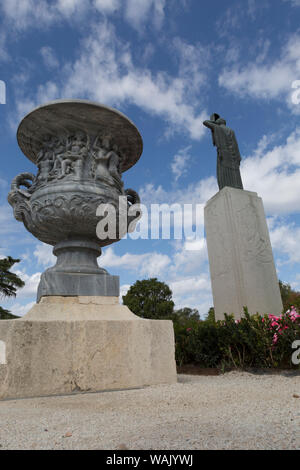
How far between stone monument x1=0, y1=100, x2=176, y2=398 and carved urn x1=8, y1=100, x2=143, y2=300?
0.5 inches

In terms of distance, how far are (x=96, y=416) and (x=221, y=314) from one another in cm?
456

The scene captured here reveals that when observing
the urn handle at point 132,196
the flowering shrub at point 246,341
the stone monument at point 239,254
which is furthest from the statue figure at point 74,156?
the stone monument at point 239,254

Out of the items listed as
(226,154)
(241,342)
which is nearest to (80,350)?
(241,342)

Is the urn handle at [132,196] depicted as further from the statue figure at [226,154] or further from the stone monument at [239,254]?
the statue figure at [226,154]

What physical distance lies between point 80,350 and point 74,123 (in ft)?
8.68

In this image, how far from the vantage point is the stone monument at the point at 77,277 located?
2.57 metres

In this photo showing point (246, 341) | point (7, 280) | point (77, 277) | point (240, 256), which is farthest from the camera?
point (7, 280)

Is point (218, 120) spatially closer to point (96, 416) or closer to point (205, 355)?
point (205, 355)

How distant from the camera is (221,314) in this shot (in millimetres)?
5957

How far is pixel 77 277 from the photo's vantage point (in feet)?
10.5

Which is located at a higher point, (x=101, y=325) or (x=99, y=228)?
(x=99, y=228)

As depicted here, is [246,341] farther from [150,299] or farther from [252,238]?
[150,299]

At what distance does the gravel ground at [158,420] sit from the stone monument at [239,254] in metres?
3.03

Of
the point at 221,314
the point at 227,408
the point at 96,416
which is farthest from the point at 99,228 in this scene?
the point at 221,314
